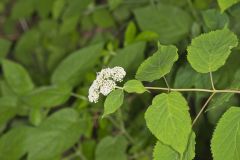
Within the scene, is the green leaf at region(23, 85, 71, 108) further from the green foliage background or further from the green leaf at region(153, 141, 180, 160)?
the green leaf at region(153, 141, 180, 160)

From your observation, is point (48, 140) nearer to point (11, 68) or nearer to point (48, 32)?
point (11, 68)

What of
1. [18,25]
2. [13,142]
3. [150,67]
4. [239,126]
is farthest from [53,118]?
[18,25]

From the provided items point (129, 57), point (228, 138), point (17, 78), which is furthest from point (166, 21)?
point (228, 138)

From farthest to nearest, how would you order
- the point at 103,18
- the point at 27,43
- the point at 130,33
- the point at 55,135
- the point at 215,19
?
1. the point at 27,43
2. the point at 103,18
3. the point at 130,33
4. the point at 55,135
5. the point at 215,19

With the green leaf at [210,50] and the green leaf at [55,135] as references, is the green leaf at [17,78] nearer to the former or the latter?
the green leaf at [55,135]

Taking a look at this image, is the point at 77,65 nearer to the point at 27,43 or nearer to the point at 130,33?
the point at 130,33
